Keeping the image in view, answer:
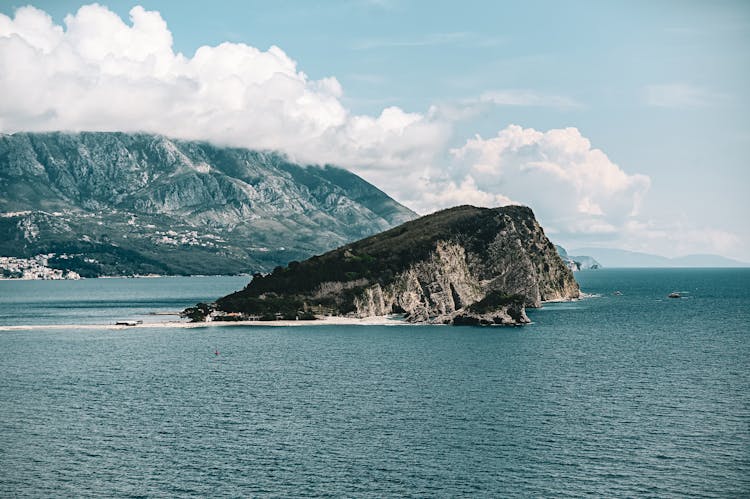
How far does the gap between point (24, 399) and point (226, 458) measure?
48.8 metres

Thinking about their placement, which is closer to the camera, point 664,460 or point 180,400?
point 664,460

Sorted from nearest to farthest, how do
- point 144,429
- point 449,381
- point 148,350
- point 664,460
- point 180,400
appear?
point 664,460
point 144,429
point 180,400
point 449,381
point 148,350

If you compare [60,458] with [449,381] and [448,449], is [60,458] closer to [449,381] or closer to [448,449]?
[448,449]

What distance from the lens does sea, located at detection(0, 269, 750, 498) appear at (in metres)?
79.4

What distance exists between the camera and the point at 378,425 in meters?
102

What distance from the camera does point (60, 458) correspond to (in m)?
87.4

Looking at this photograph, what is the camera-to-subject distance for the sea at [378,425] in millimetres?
79438

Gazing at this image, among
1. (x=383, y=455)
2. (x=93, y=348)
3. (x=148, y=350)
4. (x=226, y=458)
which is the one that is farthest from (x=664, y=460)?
(x=93, y=348)

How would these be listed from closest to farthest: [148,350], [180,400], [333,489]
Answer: [333,489] → [180,400] → [148,350]

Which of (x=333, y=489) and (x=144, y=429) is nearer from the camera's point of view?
(x=333, y=489)

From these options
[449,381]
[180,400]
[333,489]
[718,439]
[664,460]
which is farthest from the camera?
[449,381]

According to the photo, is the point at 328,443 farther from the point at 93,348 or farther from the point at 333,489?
the point at 93,348

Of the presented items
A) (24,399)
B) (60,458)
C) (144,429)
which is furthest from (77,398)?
(60,458)

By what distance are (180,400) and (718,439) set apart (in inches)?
2899
